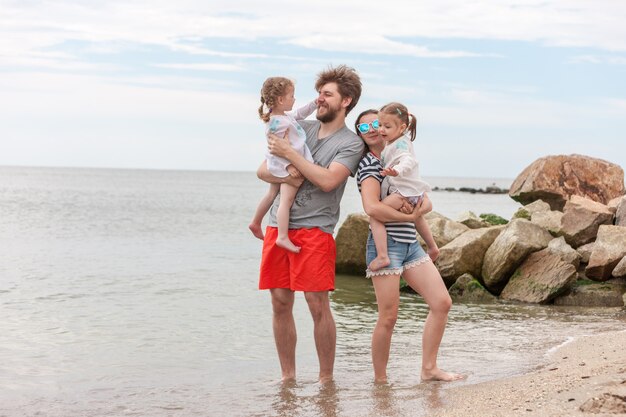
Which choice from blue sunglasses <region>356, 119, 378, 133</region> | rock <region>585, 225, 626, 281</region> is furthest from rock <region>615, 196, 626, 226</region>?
blue sunglasses <region>356, 119, 378, 133</region>

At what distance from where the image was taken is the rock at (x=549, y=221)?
1321 centimetres

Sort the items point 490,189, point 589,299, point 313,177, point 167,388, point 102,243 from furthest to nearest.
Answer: point 490,189 < point 102,243 < point 589,299 < point 167,388 < point 313,177

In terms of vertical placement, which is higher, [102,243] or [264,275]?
[264,275]

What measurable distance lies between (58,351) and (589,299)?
7084 millimetres

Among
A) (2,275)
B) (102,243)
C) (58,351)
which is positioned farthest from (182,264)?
(58,351)

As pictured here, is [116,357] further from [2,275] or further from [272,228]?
[2,275]

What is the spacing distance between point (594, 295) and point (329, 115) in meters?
6.83

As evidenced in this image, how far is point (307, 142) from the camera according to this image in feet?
21.2

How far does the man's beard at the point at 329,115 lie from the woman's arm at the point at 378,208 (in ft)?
1.83

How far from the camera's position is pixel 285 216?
6246 millimetres

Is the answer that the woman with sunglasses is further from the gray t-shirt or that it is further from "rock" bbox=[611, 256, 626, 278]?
"rock" bbox=[611, 256, 626, 278]

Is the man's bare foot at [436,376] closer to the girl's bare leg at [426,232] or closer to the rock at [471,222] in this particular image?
the girl's bare leg at [426,232]

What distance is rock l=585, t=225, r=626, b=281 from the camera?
11.7 m

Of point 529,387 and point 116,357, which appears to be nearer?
point 529,387
